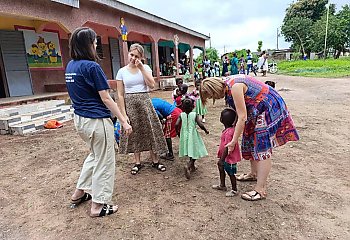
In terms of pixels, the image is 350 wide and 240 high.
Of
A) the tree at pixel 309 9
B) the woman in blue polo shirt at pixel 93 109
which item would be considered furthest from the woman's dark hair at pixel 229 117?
the tree at pixel 309 9

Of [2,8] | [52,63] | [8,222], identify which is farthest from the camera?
[52,63]

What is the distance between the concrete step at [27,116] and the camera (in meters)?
5.53

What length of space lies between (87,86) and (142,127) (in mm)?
1115

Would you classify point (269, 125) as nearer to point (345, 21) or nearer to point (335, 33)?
point (335, 33)

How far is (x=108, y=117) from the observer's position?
92.8 inches

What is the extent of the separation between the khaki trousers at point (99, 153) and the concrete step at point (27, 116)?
406cm

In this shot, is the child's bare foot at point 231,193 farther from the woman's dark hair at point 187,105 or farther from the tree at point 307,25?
the tree at point 307,25

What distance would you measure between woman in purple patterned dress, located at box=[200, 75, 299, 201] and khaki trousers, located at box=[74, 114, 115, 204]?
94 centimetres

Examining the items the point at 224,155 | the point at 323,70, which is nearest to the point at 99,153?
the point at 224,155

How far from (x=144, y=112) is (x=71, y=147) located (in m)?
2.10

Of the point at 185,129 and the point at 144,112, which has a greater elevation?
the point at 144,112

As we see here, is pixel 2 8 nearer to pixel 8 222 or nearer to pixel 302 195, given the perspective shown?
pixel 8 222

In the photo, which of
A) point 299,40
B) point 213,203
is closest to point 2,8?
point 213,203

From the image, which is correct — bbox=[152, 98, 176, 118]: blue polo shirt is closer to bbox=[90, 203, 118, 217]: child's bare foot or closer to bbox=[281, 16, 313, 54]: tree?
bbox=[90, 203, 118, 217]: child's bare foot
